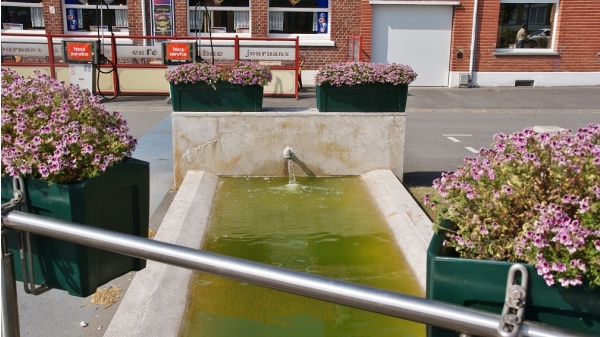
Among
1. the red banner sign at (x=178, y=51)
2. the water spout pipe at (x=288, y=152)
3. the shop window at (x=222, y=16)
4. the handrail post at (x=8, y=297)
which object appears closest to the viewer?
the handrail post at (x=8, y=297)

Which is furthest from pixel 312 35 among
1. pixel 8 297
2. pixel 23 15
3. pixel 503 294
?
pixel 503 294

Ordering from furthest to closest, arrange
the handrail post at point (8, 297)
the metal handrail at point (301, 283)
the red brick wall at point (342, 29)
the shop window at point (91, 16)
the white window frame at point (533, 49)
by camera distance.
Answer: the white window frame at point (533, 49)
the shop window at point (91, 16)
the red brick wall at point (342, 29)
the handrail post at point (8, 297)
the metal handrail at point (301, 283)

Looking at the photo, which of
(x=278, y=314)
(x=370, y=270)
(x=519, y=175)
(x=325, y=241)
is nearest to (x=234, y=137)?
(x=325, y=241)

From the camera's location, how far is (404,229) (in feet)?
19.8

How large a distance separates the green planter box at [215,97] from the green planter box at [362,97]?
89 centimetres

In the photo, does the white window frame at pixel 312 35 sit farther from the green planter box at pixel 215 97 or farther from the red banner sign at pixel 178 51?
the green planter box at pixel 215 97

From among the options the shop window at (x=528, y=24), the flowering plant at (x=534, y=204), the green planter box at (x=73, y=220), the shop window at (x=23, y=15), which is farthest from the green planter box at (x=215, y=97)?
the shop window at (x=528, y=24)

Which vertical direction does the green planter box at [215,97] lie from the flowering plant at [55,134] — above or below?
below

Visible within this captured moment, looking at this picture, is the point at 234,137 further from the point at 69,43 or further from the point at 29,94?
the point at 69,43

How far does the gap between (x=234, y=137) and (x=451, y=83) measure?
1281 cm

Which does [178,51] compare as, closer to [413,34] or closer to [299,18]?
[299,18]

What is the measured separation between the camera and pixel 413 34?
19.2m

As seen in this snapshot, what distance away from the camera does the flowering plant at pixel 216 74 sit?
7980mm

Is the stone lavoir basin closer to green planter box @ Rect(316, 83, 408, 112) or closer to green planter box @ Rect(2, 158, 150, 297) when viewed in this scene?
green planter box @ Rect(316, 83, 408, 112)
